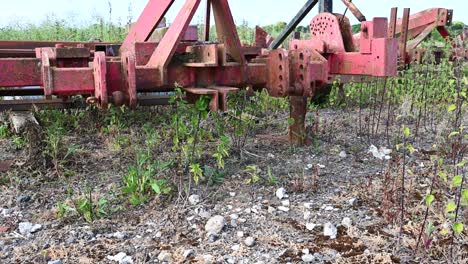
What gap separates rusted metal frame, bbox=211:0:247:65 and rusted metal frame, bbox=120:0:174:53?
378 millimetres

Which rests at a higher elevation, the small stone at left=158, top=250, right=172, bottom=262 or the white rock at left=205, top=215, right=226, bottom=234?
the white rock at left=205, top=215, right=226, bottom=234

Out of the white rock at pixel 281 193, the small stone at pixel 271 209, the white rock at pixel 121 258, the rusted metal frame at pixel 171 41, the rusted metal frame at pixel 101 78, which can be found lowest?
the white rock at pixel 121 258

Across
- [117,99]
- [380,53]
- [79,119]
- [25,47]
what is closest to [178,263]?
[117,99]

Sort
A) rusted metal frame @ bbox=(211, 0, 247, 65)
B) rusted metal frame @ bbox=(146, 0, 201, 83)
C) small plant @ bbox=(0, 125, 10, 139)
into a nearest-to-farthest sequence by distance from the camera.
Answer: rusted metal frame @ bbox=(146, 0, 201, 83) → rusted metal frame @ bbox=(211, 0, 247, 65) → small plant @ bbox=(0, 125, 10, 139)

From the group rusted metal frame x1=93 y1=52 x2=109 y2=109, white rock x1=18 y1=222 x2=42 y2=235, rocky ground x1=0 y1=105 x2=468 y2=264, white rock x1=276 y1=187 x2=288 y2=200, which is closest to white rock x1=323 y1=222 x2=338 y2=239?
rocky ground x1=0 y1=105 x2=468 y2=264

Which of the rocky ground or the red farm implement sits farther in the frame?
the red farm implement

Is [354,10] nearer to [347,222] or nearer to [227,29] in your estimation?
[227,29]

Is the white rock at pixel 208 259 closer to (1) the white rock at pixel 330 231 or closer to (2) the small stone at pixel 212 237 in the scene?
(2) the small stone at pixel 212 237

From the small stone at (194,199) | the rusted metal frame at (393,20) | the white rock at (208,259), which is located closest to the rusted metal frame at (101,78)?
the small stone at (194,199)

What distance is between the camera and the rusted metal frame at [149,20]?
376 cm

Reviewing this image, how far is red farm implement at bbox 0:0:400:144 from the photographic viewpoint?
9.69 ft

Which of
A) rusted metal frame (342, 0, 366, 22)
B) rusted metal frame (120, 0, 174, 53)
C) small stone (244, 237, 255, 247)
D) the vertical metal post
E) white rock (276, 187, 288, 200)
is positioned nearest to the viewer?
small stone (244, 237, 255, 247)

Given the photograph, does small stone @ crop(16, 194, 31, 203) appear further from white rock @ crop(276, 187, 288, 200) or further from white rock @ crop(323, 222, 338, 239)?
white rock @ crop(323, 222, 338, 239)

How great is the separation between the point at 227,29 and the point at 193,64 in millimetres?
423
